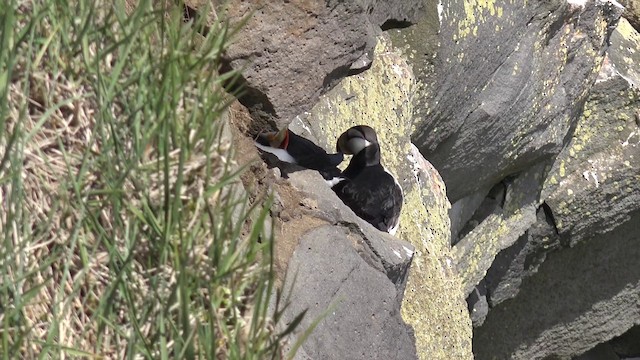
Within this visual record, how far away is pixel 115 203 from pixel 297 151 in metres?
1.86

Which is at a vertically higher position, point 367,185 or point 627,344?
point 627,344

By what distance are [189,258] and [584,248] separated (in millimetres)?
7460

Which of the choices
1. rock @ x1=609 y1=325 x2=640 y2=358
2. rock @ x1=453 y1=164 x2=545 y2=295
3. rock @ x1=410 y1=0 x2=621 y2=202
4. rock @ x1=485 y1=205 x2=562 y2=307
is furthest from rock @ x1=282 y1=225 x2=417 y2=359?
rock @ x1=609 y1=325 x2=640 y2=358

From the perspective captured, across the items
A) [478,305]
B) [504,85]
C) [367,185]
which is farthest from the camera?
[478,305]

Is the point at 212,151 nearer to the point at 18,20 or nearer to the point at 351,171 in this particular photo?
the point at 18,20

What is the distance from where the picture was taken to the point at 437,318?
189 inches

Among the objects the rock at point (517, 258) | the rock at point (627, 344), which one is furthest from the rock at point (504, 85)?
the rock at point (627, 344)

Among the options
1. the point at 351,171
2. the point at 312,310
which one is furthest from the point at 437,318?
the point at 312,310

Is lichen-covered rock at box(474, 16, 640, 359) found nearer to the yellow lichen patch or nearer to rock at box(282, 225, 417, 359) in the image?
the yellow lichen patch

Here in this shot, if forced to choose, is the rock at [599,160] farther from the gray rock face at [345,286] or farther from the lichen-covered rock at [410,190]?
the gray rock face at [345,286]

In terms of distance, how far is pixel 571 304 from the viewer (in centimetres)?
919

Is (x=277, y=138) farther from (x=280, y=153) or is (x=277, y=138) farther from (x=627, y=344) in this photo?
(x=627, y=344)

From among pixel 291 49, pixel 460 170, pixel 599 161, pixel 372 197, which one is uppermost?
pixel 599 161

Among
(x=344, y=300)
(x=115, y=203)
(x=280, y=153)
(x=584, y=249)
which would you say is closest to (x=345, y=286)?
(x=344, y=300)
